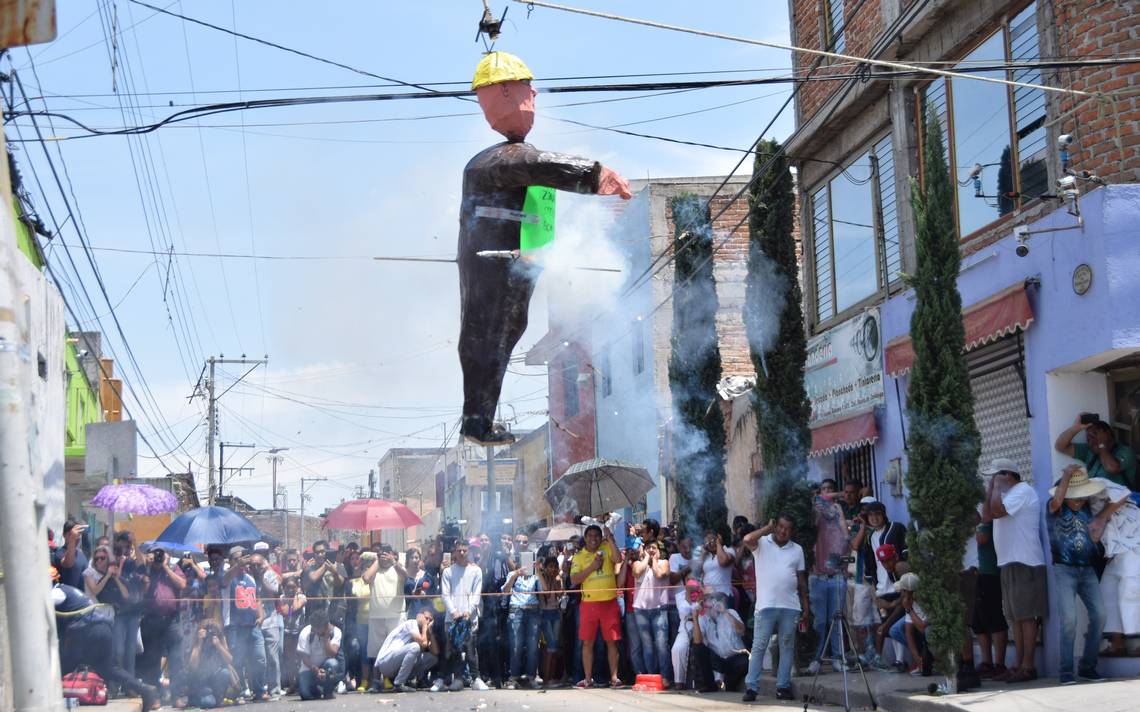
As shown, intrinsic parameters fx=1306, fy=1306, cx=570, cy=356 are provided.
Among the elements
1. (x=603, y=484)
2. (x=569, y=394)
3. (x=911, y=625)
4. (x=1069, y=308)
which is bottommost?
(x=911, y=625)

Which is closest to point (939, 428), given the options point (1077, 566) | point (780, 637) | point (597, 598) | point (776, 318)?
point (1077, 566)

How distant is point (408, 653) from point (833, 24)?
34.3 ft

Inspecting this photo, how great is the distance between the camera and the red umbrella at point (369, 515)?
16797 millimetres

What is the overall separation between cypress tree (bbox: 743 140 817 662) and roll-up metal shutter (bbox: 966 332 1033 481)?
210 cm

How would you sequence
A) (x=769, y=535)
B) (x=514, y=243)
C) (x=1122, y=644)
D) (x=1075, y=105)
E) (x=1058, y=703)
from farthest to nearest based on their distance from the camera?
1. (x=769, y=535)
2. (x=1075, y=105)
3. (x=1122, y=644)
4. (x=1058, y=703)
5. (x=514, y=243)

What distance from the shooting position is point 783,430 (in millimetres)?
15648

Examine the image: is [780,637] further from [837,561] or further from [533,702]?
[533,702]

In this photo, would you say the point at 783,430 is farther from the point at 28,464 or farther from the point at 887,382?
the point at 28,464

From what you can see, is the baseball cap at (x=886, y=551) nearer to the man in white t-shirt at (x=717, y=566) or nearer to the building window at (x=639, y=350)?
the man in white t-shirt at (x=717, y=566)

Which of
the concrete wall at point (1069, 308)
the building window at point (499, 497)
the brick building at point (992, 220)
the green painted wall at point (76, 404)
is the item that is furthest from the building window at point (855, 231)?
the green painted wall at point (76, 404)

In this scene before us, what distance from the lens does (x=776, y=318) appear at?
1587 centimetres

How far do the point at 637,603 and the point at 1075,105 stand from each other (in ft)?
23.8

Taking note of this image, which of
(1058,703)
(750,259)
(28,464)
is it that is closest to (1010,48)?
(750,259)

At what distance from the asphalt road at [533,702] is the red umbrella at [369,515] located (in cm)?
220
